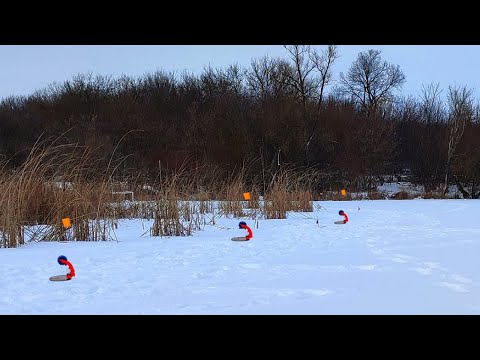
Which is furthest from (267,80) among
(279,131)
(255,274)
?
(255,274)

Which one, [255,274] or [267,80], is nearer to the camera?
[255,274]

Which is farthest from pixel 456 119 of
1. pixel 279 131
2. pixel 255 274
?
pixel 255 274

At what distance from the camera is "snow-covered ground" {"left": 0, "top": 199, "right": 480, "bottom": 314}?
296 centimetres

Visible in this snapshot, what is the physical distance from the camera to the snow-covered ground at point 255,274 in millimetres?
2959

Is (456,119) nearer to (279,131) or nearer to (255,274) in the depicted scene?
(279,131)

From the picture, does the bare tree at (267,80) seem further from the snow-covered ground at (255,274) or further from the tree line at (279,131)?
the snow-covered ground at (255,274)

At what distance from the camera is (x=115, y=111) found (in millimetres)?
29453

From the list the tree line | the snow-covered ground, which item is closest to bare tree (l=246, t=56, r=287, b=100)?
the tree line

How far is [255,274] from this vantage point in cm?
396

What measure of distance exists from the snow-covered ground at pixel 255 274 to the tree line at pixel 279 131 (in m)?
12.9

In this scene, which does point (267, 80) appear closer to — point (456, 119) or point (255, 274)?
point (456, 119)

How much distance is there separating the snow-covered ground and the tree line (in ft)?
42.2

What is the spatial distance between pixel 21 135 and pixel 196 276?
90.9 feet

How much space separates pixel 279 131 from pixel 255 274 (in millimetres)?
19740
